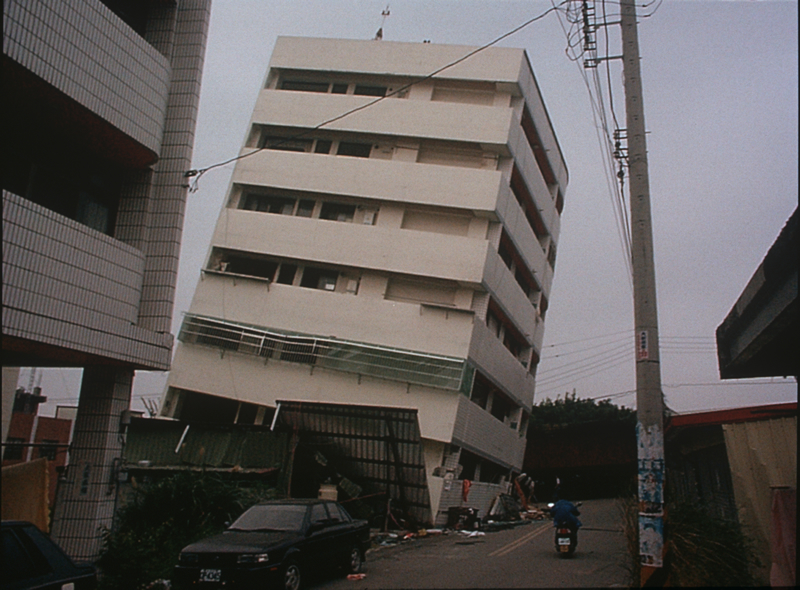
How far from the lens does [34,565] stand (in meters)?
6.43

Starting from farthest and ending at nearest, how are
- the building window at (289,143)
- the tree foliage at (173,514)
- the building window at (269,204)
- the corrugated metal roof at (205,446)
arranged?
the building window at (289,143) < the building window at (269,204) < the corrugated metal roof at (205,446) < the tree foliage at (173,514)

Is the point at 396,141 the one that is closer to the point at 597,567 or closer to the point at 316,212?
the point at 316,212

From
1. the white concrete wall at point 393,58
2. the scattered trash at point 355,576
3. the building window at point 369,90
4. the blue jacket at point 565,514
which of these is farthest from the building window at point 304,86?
the scattered trash at point 355,576

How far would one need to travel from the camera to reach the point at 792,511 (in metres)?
8.65

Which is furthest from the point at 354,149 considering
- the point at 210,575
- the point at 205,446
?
the point at 210,575

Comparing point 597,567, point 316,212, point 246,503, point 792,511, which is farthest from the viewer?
point 316,212

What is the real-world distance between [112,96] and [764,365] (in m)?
11.5

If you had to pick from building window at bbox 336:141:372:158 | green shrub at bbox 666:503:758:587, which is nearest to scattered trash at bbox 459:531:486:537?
green shrub at bbox 666:503:758:587

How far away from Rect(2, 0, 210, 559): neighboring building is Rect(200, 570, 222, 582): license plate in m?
2.74

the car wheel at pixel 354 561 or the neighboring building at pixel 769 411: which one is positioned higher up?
the neighboring building at pixel 769 411

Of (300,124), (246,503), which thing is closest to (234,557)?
(246,503)

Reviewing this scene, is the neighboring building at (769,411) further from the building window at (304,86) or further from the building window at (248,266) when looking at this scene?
the building window at (304,86)

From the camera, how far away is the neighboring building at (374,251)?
24047 mm

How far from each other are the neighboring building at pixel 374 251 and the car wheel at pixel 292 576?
12.4 meters
